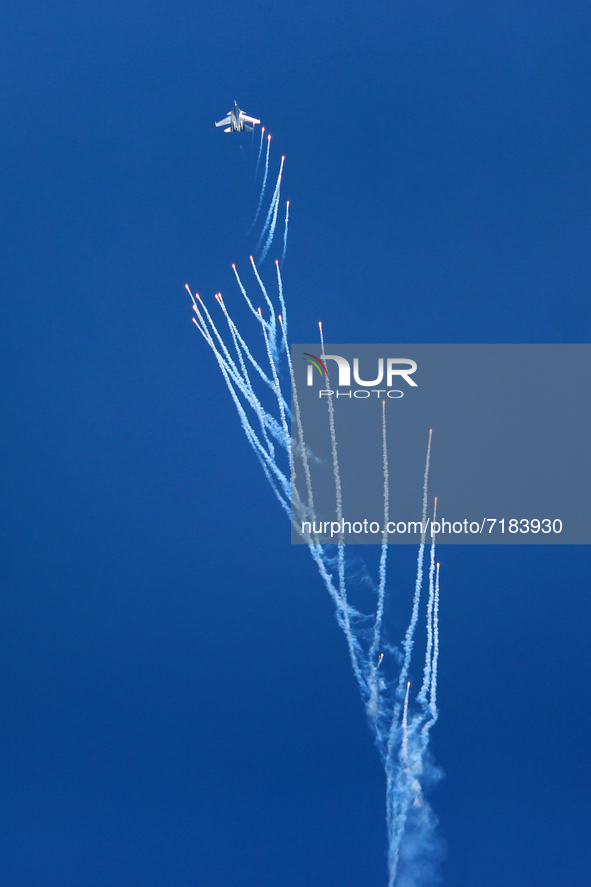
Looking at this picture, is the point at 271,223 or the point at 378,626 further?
the point at 271,223

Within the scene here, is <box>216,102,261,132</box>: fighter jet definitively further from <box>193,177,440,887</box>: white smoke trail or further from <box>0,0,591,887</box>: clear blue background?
<box>193,177,440,887</box>: white smoke trail

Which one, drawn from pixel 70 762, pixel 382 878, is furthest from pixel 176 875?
pixel 382 878

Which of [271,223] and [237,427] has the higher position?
[271,223]

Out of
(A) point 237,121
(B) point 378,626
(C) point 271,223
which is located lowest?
(B) point 378,626

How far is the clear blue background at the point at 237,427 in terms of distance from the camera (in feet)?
25.8

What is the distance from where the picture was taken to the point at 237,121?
25.6ft

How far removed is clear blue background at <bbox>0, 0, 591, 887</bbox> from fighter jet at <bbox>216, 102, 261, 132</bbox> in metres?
0.13

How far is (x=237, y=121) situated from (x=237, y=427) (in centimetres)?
403

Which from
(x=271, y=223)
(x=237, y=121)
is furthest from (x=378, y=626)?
(x=237, y=121)

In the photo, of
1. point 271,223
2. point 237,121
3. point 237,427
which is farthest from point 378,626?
point 237,121

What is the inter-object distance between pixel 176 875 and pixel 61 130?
33.8ft

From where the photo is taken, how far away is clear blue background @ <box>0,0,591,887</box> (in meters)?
7.88

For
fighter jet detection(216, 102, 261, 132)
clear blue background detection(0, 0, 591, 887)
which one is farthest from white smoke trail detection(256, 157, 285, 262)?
fighter jet detection(216, 102, 261, 132)

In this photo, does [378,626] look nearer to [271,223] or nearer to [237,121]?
[271,223]
